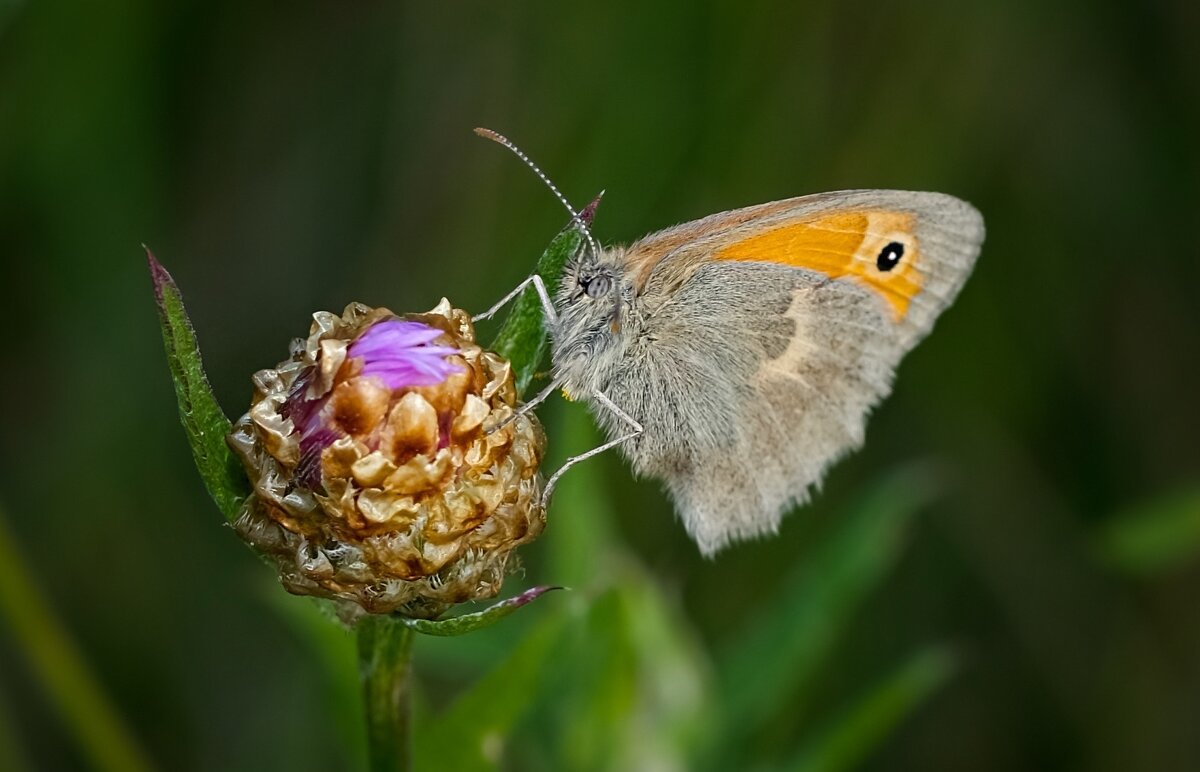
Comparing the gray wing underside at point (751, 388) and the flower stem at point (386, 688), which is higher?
the gray wing underside at point (751, 388)

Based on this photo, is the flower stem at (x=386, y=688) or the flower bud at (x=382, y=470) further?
the flower stem at (x=386, y=688)

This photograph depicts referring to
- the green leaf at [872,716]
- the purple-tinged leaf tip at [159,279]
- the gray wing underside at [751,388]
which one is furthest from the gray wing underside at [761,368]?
the purple-tinged leaf tip at [159,279]

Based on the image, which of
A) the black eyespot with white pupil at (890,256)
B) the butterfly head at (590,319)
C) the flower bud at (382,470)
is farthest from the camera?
the black eyespot with white pupil at (890,256)

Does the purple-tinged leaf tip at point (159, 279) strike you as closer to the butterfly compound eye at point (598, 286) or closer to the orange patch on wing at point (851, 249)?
the butterfly compound eye at point (598, 286)

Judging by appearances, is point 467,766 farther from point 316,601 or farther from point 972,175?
point 972,175

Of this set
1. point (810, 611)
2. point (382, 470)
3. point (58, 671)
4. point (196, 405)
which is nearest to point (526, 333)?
point (382, 470)

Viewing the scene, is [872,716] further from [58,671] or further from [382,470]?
[58,671]

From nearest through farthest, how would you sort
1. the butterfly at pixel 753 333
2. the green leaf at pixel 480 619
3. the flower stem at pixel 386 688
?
the green leaf at pixel 480 619
the flower stem at pixel 386 688
the butterfly at pixel 753 333

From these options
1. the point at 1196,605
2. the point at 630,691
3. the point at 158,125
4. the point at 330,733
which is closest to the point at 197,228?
the point at 158,125
